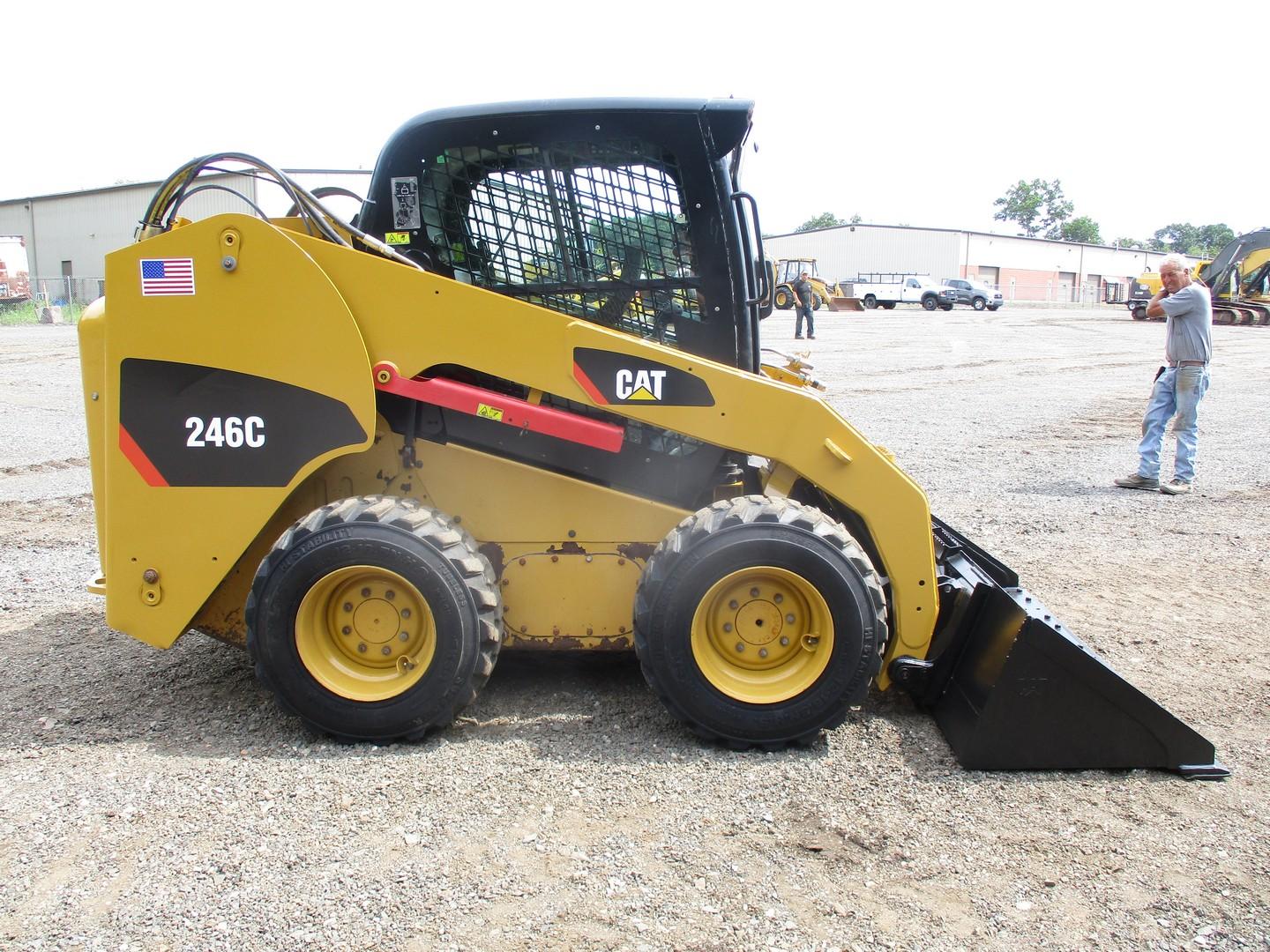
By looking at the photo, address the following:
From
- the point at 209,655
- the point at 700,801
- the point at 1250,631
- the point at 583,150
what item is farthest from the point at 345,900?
the point at 1250,631

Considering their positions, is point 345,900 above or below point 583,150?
below

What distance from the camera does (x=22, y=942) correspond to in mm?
2627

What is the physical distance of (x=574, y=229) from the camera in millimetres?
3979

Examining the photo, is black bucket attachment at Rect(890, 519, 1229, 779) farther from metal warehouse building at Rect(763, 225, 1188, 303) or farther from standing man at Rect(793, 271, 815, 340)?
metal warehouse building at Rect(763, 225, 1188, 303)

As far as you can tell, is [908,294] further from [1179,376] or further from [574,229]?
[574,229]

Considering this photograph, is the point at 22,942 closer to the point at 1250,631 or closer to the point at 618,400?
the point at 618,400

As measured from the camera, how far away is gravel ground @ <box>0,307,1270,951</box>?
2705 millimetres

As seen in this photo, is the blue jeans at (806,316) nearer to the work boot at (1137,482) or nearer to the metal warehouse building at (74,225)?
the work boot at (1137,482)

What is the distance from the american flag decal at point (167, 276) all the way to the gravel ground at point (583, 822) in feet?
5.43

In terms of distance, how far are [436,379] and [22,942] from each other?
2.11m

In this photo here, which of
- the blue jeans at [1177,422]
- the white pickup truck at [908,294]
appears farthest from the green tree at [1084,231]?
the blue jeans at [1177,422]

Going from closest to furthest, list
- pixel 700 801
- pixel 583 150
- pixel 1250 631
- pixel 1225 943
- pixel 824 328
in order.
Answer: pixel 1225 943 < pixel 700 801 < pixel 583 150 < pixel 1250 631 < pixel 824 328

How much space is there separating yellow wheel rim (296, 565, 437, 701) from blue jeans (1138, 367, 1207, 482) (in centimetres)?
699

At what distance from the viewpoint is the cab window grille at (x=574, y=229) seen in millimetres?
3928
